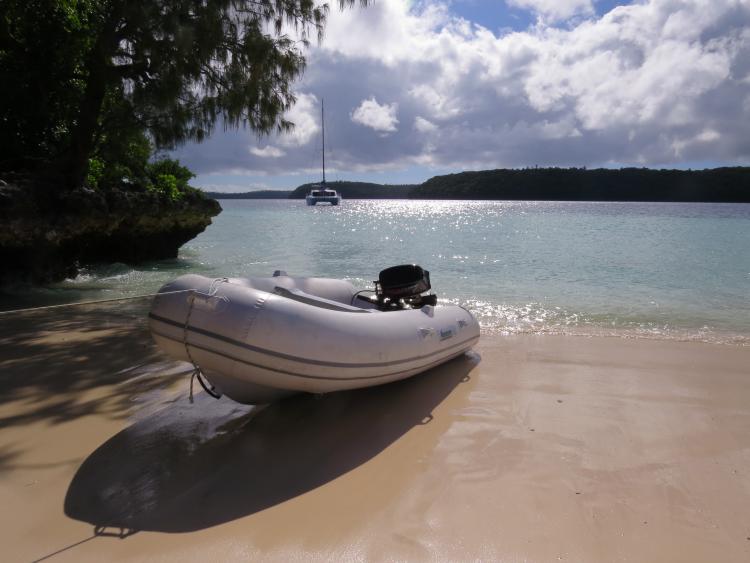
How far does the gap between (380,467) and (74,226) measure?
295 inches

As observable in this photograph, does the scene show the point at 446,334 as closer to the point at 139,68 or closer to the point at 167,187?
the point at 139,68

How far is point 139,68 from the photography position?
22.9 feet

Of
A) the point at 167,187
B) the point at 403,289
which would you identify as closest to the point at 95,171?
the point at 167,187

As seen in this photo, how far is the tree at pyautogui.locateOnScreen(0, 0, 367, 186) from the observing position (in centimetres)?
651

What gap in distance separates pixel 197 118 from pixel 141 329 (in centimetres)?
327

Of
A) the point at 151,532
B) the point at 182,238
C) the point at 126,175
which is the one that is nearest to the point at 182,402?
the point at 151,532

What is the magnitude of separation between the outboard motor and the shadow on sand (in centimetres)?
99

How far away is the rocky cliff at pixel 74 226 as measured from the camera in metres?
7.45

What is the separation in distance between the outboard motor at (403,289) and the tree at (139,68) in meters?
3.71

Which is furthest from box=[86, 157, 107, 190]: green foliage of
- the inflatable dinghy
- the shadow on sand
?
the shadow on sand

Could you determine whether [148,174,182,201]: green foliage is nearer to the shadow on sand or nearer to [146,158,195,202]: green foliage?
[146,158,195,202]: green foliage

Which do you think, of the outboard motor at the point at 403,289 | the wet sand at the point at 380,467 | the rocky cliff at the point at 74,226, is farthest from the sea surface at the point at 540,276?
the wet sand at the point at 380,467

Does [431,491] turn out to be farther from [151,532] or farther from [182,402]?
[182,402]

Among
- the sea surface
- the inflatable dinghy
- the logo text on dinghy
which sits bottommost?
the sea surface
